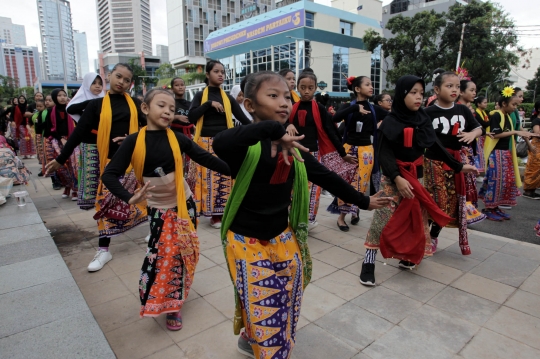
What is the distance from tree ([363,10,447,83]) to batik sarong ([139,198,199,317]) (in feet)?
84.0

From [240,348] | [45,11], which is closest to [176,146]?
[240,348]

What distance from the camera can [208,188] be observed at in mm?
5016

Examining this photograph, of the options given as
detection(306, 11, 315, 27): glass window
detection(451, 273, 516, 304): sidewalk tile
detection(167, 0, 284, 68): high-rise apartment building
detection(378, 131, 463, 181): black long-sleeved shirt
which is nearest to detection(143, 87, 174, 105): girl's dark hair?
detection(378, 131, 463, 181): black long-sleeved shirt

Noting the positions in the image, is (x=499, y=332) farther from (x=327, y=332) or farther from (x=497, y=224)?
(x=497, y=224)

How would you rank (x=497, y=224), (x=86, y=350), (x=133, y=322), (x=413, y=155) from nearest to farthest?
(x=86, y=350), (x=133, y=322), (x=413, y=155), (x=497, y=224)

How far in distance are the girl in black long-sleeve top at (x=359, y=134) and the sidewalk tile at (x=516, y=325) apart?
231 cm

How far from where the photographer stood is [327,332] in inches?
105

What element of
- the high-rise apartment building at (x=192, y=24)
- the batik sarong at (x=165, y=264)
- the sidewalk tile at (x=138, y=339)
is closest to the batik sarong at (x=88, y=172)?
the batik sarong at (x=165, y=264)

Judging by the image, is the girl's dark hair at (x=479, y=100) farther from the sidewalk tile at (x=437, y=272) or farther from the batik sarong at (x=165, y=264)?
the batik sarong at (x=165, y=264)

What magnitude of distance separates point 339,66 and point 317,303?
3995 cm

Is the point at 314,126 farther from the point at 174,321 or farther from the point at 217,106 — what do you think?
the point at 174,321

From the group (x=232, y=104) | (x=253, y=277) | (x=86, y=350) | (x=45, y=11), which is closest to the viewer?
(x=253, y=277)

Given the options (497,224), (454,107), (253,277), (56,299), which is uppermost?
(454,107)

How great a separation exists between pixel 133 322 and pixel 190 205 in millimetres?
986
